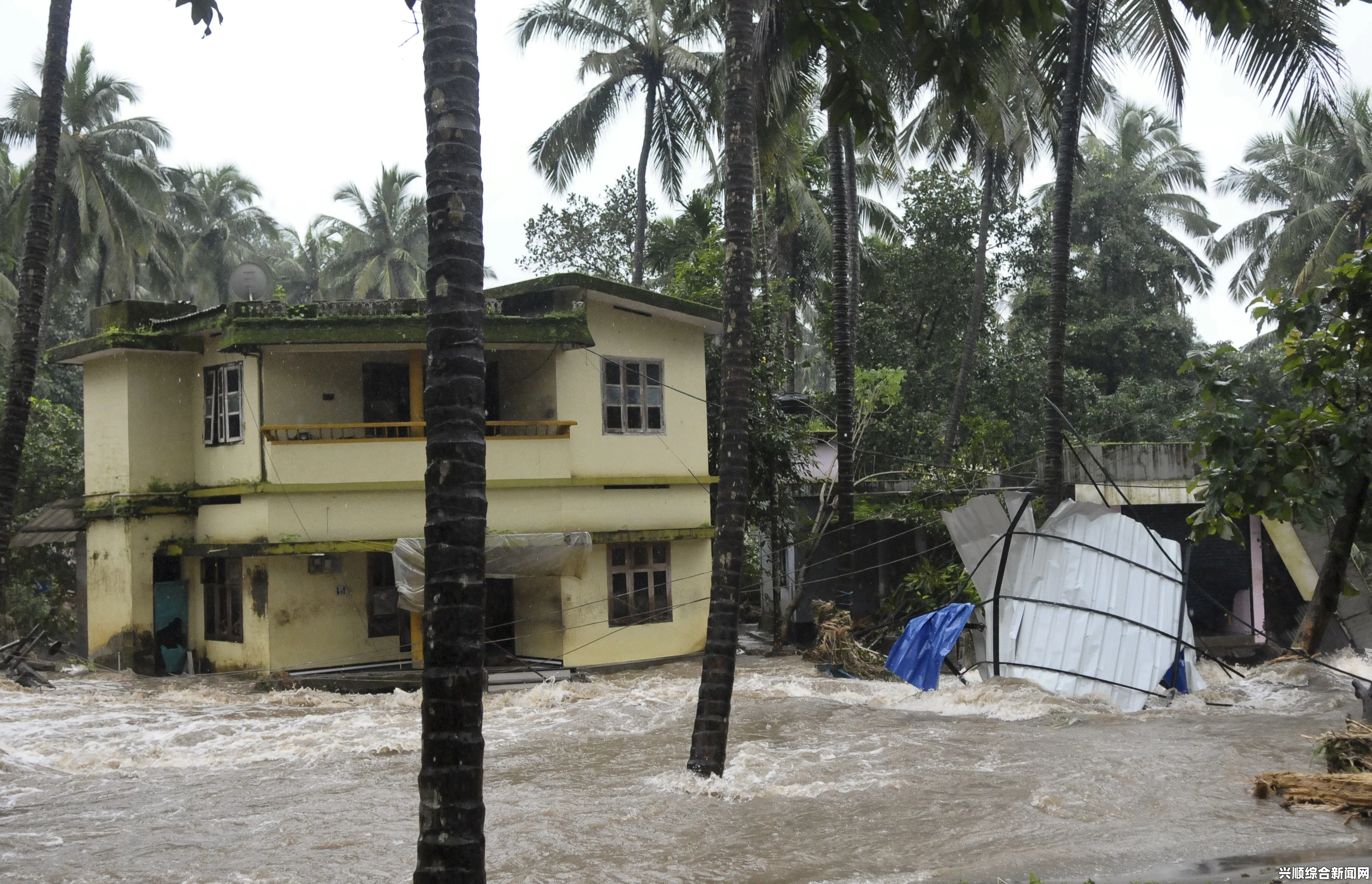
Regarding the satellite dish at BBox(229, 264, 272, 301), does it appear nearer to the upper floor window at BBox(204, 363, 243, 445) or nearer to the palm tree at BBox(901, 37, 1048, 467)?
the upper floor window at BBox(204, 363, 243, 445)

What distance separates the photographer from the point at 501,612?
20938mm

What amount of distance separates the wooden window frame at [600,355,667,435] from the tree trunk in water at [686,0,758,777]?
925cm

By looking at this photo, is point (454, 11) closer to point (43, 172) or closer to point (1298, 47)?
point (43, 172)

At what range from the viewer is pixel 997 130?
20375 mm

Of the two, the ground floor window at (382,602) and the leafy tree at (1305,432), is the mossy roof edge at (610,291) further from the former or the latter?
the leafy tree at (1305,432)

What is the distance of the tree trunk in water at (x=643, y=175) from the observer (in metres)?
28.1

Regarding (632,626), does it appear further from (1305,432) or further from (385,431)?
(1305,432)

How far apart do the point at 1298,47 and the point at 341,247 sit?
45.2 metres

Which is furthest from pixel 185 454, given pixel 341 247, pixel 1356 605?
pixel 341 247

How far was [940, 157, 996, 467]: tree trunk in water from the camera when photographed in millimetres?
26453

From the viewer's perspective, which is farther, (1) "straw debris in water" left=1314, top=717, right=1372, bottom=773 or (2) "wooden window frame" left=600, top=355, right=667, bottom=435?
(2) "wooden window frame" left=600, top=355, right=667, bottom=435

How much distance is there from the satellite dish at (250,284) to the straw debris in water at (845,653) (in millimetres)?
10592

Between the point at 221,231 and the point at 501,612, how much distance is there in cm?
3426

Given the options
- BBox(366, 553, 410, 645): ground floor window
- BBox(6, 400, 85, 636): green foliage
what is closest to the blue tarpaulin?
BBox(366, 553, 410, 645): ground floor window
